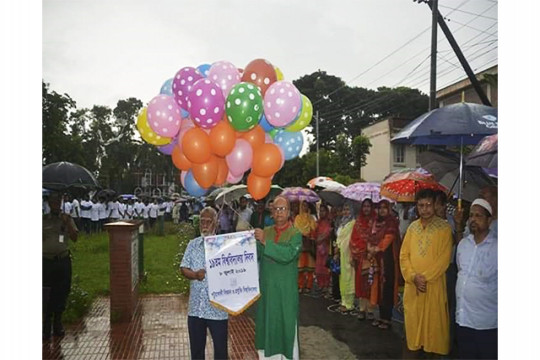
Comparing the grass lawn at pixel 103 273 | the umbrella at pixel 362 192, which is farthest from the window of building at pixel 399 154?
the umbrella at pixel 362 192

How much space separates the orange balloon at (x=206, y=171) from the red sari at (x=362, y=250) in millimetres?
2852

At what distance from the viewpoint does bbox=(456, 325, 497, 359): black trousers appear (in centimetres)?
366

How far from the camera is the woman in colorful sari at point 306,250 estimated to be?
7891 millimetres

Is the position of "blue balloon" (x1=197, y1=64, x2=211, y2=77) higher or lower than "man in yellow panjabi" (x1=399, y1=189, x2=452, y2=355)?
higher

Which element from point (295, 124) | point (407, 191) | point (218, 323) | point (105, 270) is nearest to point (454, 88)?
point (407, 191)

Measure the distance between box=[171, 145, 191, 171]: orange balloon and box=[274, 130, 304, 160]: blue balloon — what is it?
0.83 meters

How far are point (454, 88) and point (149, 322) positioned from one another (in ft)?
50.1

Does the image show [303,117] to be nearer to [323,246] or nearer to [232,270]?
[232,270]

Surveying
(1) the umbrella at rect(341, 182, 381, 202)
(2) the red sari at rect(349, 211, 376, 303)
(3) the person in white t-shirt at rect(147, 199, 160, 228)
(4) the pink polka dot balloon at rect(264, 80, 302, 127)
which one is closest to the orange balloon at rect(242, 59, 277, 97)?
(4) the pink polka dot balloon at rect(264, 80, 302, 127)

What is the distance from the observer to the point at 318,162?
85.8ft

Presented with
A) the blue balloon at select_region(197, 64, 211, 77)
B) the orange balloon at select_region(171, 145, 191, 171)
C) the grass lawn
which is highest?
the blue balloon at select_region(197, 64, 211, 77)

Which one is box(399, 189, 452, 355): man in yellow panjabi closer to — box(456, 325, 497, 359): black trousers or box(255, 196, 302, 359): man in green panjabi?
box(456, 325, 497, 359): black trousers

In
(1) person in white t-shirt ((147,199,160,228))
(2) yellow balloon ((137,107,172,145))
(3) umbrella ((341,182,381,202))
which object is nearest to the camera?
(2) yellow balloon ((137,107,172,145))

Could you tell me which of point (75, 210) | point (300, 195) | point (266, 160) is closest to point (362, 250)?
point (300, 195)
